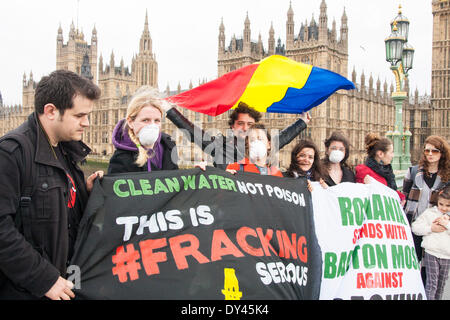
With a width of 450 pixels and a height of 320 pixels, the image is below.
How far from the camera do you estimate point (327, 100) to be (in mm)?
32625

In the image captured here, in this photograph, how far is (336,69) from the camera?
34.6 meters

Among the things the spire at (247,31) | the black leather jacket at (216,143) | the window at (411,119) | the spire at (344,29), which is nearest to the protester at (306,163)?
the black leather jacket at (216,143)

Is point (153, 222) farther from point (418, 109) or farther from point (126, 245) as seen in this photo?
point (418, 109)

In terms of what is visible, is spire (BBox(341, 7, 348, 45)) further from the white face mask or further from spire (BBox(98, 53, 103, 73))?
spire (BBox(98, 53, 103, 73))

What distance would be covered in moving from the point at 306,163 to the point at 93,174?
2.05 meters

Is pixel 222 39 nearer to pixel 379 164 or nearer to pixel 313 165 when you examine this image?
pixel 379 164

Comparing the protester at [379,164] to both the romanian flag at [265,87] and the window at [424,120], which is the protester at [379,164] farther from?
the window at [424,120]

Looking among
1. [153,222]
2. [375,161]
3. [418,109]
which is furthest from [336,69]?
[153,222]

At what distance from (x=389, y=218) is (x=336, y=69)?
1293 inches

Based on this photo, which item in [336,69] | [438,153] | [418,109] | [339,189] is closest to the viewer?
[339,189]

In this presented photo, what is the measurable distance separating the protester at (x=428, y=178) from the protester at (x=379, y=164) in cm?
17

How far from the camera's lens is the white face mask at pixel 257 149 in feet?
11.5

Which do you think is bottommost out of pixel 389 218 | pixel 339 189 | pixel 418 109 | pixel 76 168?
pixel 389 218
